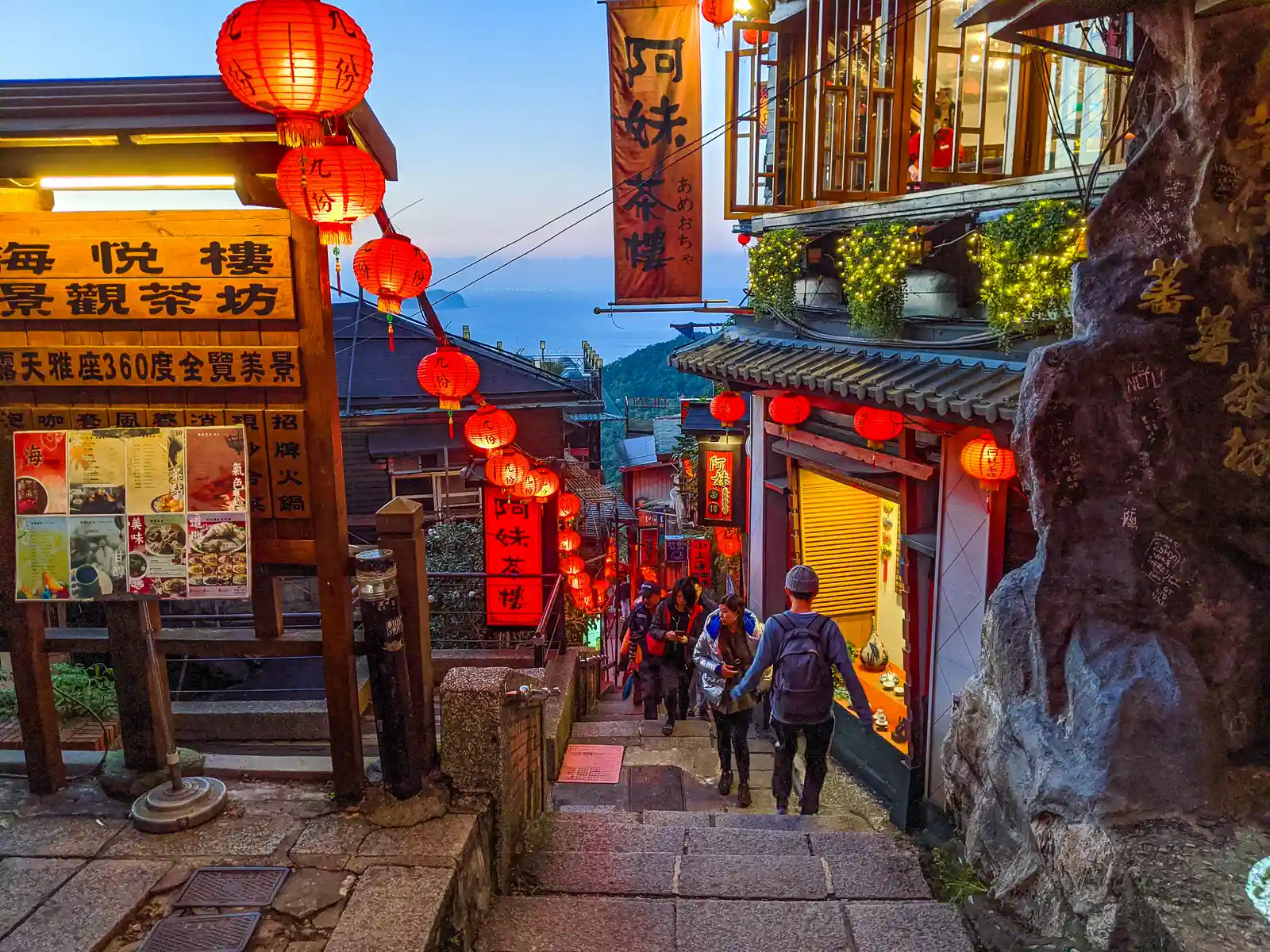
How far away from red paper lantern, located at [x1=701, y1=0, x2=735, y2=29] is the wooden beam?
6.20 meters

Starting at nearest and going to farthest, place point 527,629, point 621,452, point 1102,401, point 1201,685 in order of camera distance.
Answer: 1. point 1201,685
2. point 1102,401
3. point 527,629
4. point 621,452

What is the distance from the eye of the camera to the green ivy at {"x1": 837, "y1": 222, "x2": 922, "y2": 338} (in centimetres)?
941

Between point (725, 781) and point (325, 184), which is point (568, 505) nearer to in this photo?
point (725, 781)

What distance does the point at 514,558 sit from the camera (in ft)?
43.0

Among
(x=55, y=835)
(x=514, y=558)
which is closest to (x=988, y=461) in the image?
(x=514, y=558)

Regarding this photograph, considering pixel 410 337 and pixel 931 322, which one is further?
pixel 410 337

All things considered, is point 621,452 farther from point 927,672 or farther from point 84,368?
point 84,368

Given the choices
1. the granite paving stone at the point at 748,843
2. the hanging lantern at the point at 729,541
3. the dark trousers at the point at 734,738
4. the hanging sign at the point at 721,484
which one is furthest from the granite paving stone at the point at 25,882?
the hanging lantern at the point at 729,541

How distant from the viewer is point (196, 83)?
18.3 ft

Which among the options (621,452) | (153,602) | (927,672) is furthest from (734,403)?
(621,452)

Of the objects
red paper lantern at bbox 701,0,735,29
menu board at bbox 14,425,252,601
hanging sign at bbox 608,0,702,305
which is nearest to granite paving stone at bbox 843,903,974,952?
menu board at bbox 14,425,252,601

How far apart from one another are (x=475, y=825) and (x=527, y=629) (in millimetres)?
8082

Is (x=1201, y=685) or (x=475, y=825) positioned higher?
(x=1201, y=685)

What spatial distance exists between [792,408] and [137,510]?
27.5 feet
